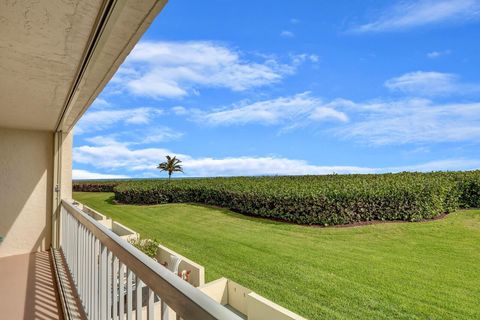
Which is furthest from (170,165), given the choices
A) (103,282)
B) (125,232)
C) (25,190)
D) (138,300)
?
(138,300)

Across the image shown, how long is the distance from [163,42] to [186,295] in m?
6.51

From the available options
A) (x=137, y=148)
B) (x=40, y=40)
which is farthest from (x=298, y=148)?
(x=40, y=40)

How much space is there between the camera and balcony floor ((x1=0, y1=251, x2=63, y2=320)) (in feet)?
8.50

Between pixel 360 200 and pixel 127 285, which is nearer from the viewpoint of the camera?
pixel 127 285

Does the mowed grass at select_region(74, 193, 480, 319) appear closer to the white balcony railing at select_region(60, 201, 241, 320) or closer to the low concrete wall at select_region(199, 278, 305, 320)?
the low concrete wall at select_region(199, 278, 305, 320)

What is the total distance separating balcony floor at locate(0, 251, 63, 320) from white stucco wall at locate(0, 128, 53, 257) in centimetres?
34

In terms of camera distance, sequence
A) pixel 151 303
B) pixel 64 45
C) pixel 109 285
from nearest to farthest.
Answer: pixel 151 303, pixel 109 285, pixel 64 45

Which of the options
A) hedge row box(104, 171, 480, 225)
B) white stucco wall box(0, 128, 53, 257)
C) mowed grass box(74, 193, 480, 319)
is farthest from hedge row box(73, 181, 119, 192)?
white stucco wall box(0, 128, 53, 257)

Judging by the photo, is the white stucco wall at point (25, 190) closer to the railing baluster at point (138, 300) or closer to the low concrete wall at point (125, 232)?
the low concrete wall at point (125, 232)

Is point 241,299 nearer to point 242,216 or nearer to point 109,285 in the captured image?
point 109,285

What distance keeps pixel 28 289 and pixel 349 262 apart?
4.97 metres

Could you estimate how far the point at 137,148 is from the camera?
529 inches

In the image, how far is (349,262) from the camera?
5512 millimetres

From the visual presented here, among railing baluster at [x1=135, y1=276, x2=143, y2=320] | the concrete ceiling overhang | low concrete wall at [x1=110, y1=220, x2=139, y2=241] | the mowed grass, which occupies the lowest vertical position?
the mowed grass
